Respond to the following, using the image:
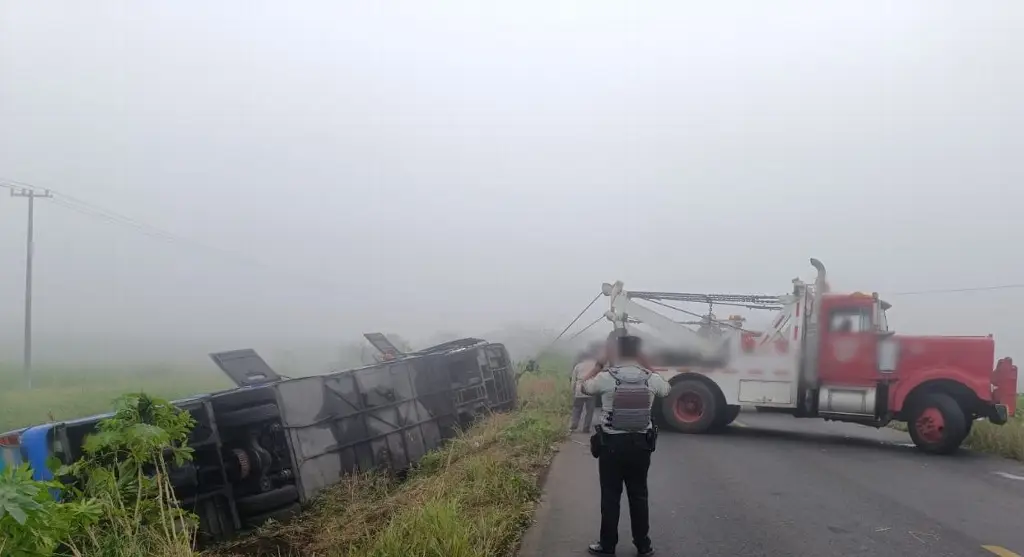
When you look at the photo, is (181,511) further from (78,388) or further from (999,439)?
(78,388)

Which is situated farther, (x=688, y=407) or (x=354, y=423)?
(x=688, y=407)

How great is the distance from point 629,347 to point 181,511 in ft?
11.5

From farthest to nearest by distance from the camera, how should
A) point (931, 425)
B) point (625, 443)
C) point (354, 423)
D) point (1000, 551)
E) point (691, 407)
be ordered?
point (691, 407), point (931, 425), point (354, 423), point (1000, 551), point (625, 443)

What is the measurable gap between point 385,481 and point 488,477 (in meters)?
2.51

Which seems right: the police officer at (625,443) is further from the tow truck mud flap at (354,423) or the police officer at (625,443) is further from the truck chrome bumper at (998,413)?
the truck chrome bumper at (998,413)

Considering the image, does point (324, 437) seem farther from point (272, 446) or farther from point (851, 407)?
point (851, 407)

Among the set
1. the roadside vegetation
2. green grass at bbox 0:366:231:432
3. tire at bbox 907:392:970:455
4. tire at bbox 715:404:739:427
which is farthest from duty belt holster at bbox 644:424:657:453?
green grass at bbox 0:366:231:432

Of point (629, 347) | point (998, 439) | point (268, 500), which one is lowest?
point (998, 439)

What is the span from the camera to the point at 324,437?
383 inches

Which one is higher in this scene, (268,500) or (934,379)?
(934,379)

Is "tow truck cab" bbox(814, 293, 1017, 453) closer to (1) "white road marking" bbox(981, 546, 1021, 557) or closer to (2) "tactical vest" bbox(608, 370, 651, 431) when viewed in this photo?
(1) "white road marking" bbox(981, 546, 1021, 557)

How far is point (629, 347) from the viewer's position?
668 cm

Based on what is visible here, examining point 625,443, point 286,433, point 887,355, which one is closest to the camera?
point 625,443

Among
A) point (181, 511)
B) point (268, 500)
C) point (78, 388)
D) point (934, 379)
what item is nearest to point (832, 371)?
point (934, 379)
